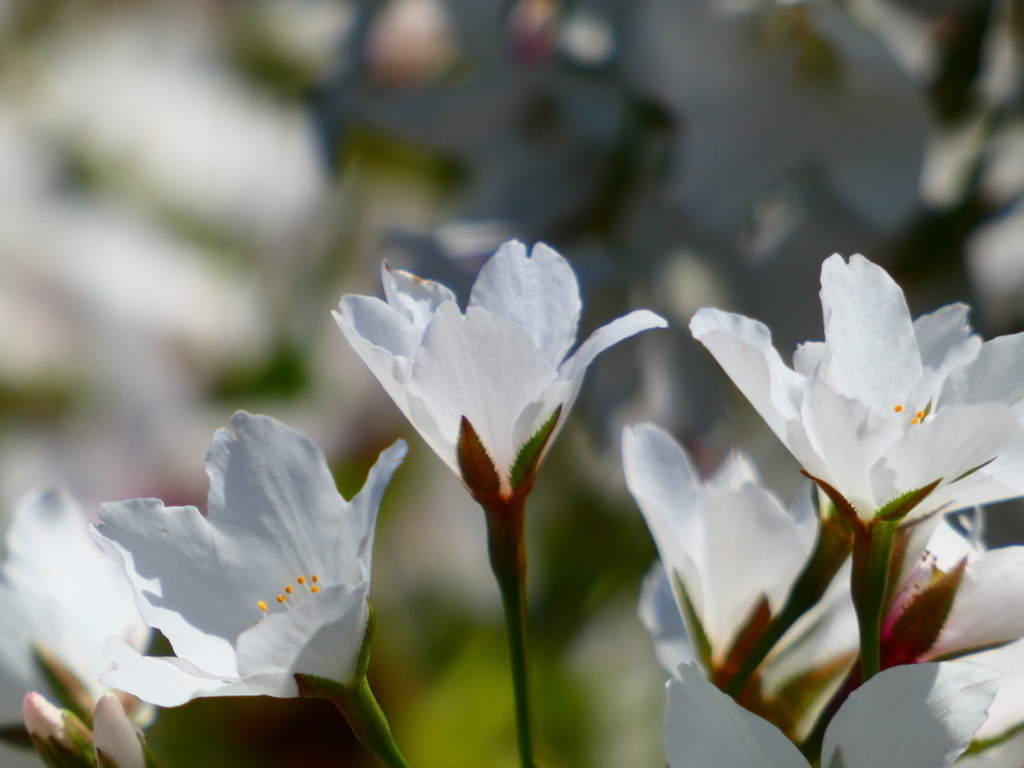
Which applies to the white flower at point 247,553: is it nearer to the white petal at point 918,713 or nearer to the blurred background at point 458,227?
the white petal at point 918,713

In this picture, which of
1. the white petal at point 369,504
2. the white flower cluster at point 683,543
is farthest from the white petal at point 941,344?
the white petal at point 369,504

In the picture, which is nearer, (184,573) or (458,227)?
(184,573)

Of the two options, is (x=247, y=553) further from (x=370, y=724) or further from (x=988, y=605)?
(x=988, y=605)

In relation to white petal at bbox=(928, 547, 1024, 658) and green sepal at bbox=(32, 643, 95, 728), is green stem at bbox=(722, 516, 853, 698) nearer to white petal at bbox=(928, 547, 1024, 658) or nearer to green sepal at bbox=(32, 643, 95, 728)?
white petal at bbox=(928, 547, 1024, 658)

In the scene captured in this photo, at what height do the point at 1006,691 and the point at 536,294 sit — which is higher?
the point at 536,294

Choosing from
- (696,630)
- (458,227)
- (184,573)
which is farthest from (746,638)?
(458,227)

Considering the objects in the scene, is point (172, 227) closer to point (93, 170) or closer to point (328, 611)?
point (93, 170)

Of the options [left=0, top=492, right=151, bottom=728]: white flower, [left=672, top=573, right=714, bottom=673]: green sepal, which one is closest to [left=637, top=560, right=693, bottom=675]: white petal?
[left=672, top=573, right=714, bottom=673]: green sepal

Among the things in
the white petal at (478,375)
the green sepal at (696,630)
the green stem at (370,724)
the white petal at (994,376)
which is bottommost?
the green sepal at (696,630)
